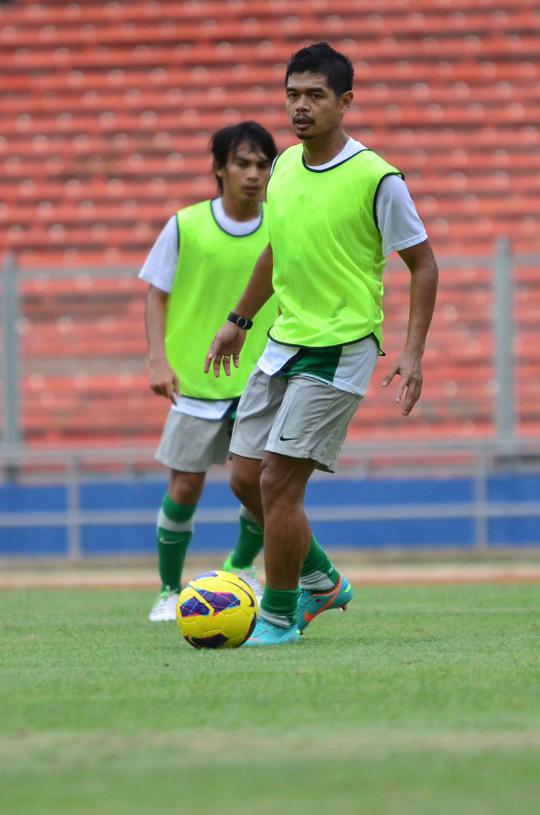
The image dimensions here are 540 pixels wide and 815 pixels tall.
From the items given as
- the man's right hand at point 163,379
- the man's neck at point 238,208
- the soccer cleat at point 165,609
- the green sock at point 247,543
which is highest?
the man's neck at point 238,208

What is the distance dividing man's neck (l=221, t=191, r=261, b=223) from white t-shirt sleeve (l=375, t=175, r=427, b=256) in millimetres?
1754

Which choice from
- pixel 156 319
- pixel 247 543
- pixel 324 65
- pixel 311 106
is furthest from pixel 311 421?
pixel 247 543

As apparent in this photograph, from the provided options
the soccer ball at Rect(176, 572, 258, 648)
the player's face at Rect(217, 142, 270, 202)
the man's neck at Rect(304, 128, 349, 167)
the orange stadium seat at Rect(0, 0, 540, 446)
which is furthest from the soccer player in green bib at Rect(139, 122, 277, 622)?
the orange stadium seat at Rect(0, 0, 540, 446)

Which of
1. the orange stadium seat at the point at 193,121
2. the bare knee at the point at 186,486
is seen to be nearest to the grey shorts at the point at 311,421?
the bare knee at the point at 186,486

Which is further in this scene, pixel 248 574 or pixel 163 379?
pixel 248 574

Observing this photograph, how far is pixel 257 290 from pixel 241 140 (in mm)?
1168

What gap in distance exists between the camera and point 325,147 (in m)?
5.64

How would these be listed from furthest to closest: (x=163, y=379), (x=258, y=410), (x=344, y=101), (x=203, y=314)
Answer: (x=203, y=314) → (x=163, y=379) → (x=258, y=410) → (x=344, y=101)

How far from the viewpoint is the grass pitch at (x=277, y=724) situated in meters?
2.96

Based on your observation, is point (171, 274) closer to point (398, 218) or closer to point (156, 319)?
point (156, 319)

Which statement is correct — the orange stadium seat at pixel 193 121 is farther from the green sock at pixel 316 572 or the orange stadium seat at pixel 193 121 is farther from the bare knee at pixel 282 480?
the bare knee at pixel 282 480

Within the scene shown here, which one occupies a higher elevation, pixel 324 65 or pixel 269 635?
pixel 324 65

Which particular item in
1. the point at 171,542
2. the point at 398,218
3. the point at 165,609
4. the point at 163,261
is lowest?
the point at 165,609

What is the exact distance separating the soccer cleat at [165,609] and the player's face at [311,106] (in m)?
2.50
